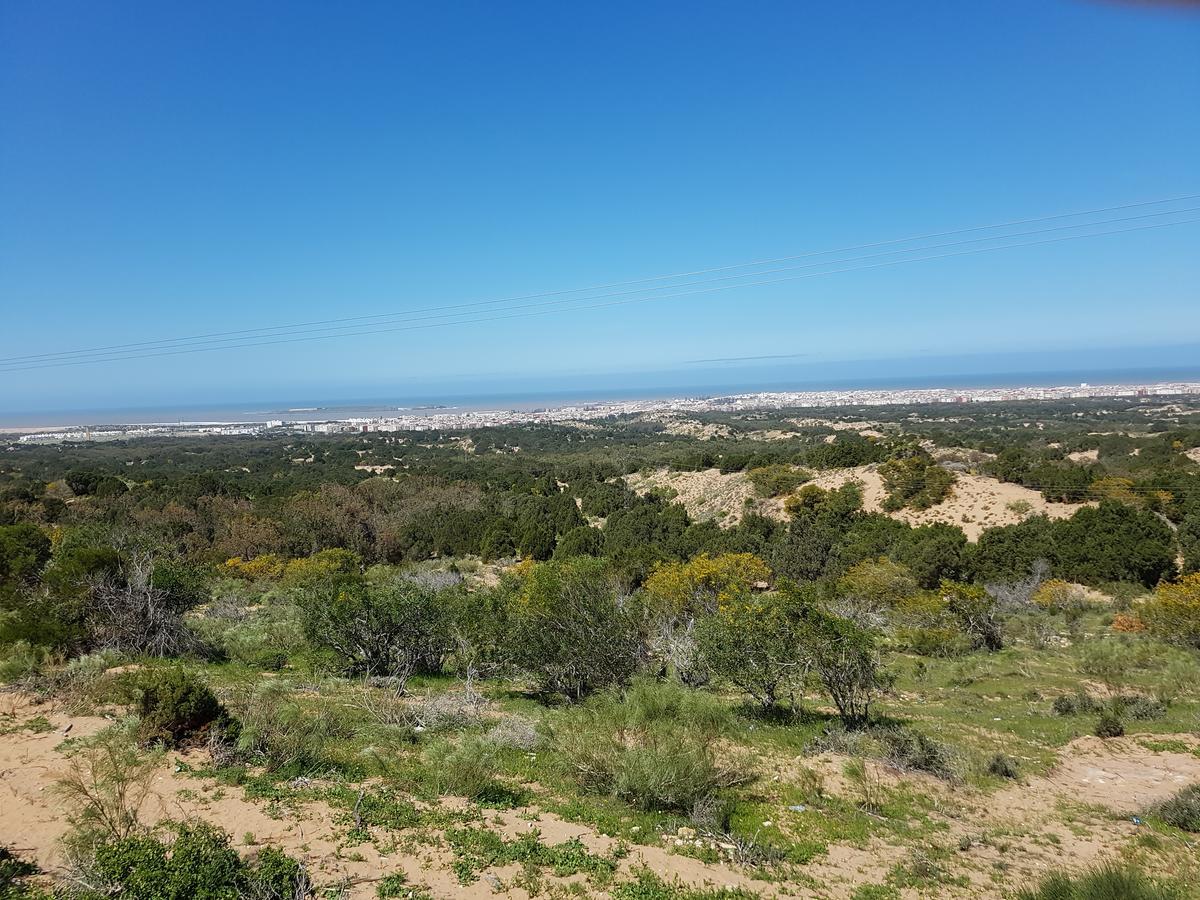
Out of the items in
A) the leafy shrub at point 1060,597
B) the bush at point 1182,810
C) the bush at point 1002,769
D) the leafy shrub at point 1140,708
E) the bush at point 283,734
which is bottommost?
the leafy shrub at point 1060,597

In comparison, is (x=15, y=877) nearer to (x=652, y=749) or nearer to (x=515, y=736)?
(x=515, y=736)

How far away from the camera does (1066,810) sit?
9461 mm

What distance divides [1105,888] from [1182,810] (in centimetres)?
430

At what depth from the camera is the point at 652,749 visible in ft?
30.8

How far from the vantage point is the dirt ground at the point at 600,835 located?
6.75 metres

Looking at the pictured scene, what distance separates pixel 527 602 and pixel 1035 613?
73.3 ft

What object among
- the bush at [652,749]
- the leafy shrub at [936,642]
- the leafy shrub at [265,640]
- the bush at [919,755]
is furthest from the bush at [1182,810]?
the leafy shrub at [265,640]

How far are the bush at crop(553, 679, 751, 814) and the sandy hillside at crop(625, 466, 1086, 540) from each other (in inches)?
1277

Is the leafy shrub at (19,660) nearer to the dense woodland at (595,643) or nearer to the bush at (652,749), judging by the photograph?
the dense woodland at (595,643)

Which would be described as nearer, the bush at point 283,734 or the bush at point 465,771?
the bush at point 465,771

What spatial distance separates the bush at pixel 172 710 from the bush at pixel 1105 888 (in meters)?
11.4

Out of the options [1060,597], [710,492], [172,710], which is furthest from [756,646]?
[710,492]

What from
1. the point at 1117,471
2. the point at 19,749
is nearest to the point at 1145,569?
the point at 1117,471

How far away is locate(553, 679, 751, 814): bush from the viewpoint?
29.0 ft
